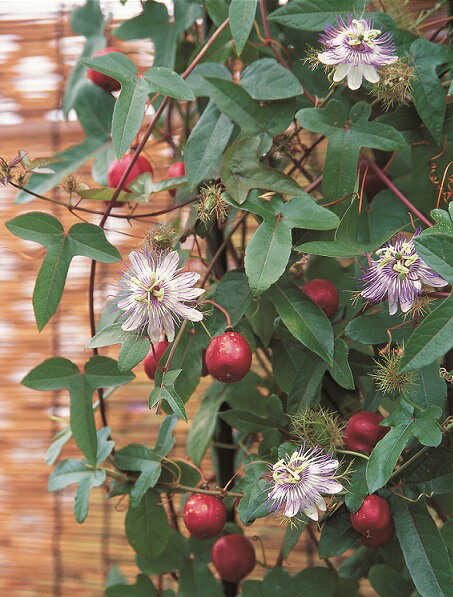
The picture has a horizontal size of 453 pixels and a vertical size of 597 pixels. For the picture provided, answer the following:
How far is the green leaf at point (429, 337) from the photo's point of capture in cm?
59

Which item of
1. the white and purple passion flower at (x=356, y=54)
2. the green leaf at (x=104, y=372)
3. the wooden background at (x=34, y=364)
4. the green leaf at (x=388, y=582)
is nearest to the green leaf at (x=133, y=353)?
the green leaf at (x=104, y=372)

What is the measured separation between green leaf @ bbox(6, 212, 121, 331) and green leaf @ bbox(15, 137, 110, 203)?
243 mm

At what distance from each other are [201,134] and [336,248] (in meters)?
0.24

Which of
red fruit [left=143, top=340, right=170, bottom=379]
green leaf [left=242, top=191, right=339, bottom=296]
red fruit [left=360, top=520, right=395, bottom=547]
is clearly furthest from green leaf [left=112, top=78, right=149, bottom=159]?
red fruit [left=360, top=520, right=395, bottom=547]

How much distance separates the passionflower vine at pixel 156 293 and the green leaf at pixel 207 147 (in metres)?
0.13

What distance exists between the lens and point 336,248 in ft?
2.24

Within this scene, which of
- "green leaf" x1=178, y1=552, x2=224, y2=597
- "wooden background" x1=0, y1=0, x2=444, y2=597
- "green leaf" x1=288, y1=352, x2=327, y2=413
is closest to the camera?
"green leaf" x1=288, y1=352, x2=327, y2=413

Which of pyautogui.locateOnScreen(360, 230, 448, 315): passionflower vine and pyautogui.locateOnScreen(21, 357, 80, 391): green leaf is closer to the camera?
pyautogui.locateOnScreen(360, 230, 448, 315): passionflower vine

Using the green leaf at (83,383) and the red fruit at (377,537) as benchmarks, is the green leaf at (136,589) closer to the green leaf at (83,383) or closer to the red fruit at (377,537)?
the green leaf at (83,383)

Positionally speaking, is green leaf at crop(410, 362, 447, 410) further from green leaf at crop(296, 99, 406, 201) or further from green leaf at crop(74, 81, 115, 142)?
green leaf at crop(74, 81, 115, 142)

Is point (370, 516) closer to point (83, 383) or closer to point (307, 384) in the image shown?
point (307, 384)

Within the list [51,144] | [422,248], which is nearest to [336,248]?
[422,248]

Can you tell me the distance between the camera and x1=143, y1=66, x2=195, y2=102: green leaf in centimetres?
73

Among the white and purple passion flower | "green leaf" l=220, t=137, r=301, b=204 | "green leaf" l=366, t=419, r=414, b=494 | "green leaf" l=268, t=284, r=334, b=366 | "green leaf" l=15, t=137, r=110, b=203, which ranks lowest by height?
"green leaf" l=366, t=419, r=414, b=494
